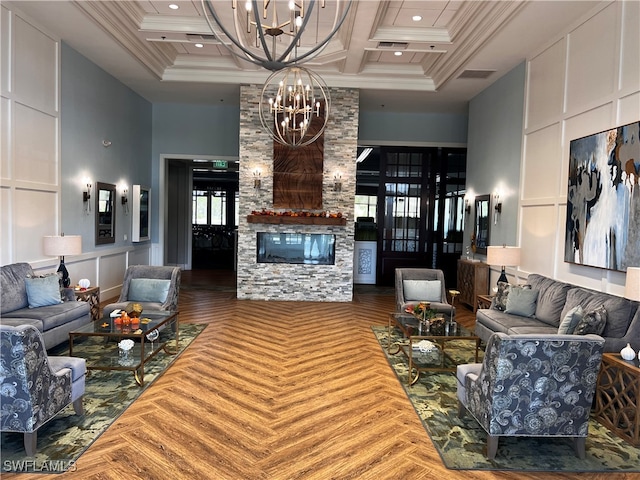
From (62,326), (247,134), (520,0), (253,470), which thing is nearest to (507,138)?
(520,0)

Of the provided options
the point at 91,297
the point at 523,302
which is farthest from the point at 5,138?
the point at 523,302

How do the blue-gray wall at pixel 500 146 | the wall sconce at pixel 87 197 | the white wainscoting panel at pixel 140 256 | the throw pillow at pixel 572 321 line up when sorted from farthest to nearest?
the white wainscoting panel at pixel 140 256 → the wall sconce at pixel 87 197 → the blue-gray wall at pixel 500 146 → the throw pillow at pixel 572 321

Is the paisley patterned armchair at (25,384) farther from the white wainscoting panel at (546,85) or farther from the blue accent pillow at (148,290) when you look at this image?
the white wainscoting panel at (546,85)

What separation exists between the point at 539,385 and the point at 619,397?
106 centimetres

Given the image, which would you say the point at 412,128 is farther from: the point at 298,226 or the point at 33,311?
the point at 33,311

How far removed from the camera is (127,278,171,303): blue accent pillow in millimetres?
5500

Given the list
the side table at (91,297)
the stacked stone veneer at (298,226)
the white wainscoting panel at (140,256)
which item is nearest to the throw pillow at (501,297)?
the stacked stone veneer at (298,226)

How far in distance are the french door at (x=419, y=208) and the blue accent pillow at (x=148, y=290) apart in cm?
567

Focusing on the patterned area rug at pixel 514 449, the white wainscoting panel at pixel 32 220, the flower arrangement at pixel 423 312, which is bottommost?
the patterned area rug at pixel 514 449

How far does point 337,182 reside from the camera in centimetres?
810

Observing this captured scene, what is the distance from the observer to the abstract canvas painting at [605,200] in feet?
13.0

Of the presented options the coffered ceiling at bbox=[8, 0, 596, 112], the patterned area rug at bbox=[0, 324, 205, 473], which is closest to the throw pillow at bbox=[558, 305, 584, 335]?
the coffered ceiling at bbox=[8, 0, 596, 112]

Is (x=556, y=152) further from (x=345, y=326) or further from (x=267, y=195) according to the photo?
(x=267, y=195)

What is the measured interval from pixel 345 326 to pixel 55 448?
161 inches
